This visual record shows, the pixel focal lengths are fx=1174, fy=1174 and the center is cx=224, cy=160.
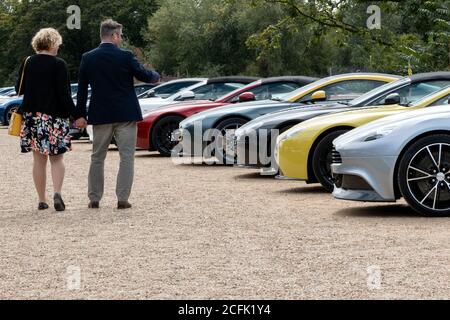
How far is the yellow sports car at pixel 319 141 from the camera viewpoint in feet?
41.1

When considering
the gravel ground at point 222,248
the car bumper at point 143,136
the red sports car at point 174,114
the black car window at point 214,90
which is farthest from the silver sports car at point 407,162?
the black car window at point 214,90

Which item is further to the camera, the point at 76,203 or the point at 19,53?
the point at 19,53

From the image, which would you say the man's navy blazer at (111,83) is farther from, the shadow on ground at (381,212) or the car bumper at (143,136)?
Answer: the car bumper at (143,136)

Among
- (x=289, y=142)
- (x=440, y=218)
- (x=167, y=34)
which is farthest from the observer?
(x=167, y=34)

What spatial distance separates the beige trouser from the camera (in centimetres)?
1143

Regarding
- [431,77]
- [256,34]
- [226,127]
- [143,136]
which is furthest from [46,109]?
[256,34]

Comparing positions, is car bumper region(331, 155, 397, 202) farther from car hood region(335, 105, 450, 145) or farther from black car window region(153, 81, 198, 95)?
black car window region(153, 81, 198, 95)

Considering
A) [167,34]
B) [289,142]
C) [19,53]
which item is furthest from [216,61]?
[289,142]

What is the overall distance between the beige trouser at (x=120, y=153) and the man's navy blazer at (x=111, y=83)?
0.37 ft
